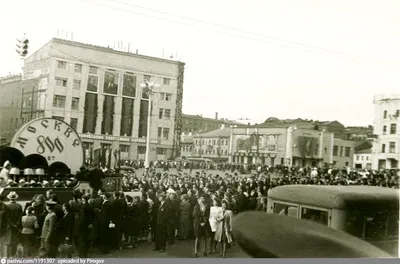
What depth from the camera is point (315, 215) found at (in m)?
3.07

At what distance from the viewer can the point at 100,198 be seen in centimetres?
334

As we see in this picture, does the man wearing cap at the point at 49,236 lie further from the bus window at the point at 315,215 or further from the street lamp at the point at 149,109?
the bus window at the point at 315,215

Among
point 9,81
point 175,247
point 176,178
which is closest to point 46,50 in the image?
point 9,81

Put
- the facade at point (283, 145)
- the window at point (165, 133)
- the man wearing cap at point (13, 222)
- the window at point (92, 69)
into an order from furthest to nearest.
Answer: the facade at point (283, 145), the window at point (165, 133), the window at point (92, 69), the man wearing cap at point (13, 222)

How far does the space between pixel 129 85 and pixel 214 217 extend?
1211 mm

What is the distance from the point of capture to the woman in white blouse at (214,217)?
11.2 ft

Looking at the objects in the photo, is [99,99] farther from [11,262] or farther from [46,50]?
[11,262]

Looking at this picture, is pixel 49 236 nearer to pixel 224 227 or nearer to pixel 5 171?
pixel 5 171

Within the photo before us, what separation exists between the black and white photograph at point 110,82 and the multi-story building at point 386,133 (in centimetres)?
221

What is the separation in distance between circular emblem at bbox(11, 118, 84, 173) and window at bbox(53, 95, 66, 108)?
11cm

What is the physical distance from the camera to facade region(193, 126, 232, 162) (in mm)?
3793

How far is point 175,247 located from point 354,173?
5.73ft

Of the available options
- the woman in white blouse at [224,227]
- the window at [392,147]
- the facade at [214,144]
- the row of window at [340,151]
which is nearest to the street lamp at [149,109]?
the facade at [214,144]

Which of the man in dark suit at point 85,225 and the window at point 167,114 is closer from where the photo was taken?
the man in dark suit at point 85,225
